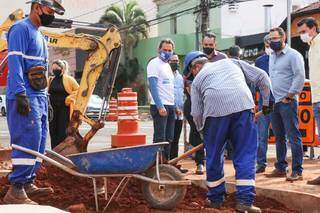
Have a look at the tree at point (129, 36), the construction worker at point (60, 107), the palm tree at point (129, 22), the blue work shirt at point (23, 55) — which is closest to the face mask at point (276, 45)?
the blue work shirt at point (23, 55)

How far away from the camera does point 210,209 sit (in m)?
6.10

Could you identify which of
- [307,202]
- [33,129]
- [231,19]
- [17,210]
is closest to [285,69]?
[307,202]

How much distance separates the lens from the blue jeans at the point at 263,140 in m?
8.54

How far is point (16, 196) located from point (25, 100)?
3.09 ft

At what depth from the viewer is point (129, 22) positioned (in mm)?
50906

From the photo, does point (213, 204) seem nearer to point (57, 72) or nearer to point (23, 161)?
point (23, 161)

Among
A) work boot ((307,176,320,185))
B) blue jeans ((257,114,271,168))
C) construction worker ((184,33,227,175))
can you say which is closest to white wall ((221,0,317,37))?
construction worker ((184,33,227,175))

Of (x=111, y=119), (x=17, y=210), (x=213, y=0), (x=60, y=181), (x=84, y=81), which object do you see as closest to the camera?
(x=17, y=210)

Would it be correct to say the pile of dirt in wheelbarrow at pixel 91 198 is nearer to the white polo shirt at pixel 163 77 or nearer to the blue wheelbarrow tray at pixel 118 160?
the blue wheelbarrow tray at pixel 118 160

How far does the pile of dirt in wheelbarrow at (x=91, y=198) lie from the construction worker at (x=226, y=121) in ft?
1.20

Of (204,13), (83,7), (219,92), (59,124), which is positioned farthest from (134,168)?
(83,7)

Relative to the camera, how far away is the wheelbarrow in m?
5.91

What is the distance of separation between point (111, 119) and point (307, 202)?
71.8 feet

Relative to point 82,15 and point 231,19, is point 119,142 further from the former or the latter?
point 82,15
